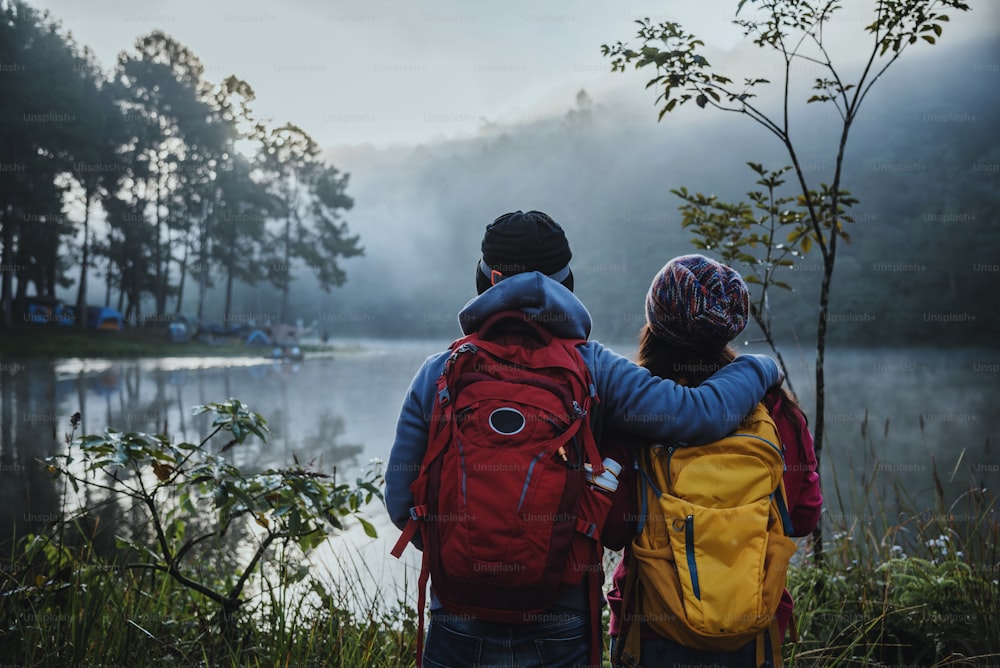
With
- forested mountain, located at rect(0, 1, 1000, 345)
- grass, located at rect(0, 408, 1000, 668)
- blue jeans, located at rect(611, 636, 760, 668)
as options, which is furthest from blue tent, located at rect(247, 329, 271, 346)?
blue jeans, located at rect(611, 636, 760, 668)

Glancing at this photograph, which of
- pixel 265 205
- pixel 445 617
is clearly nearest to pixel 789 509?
pixel 445 617

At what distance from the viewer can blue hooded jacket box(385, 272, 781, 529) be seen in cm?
120

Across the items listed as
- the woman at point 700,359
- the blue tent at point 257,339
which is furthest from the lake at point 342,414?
the blue tent at point 257,339

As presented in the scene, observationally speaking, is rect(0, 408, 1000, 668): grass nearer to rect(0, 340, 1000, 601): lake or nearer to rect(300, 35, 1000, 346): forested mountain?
rect(0, 340, 1000, 601): lake

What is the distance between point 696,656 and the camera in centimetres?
121

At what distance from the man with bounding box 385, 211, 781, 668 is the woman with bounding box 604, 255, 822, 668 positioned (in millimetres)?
82

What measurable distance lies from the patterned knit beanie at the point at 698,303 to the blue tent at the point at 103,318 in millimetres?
20592

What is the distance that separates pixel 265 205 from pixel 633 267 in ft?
66.2

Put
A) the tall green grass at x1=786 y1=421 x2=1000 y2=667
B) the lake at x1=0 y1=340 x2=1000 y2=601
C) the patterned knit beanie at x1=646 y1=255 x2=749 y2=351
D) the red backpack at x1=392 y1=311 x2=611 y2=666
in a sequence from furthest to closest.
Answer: the lake at x1=0 y1=340 x2=1000 y2=601
the tall green grass at x1=786 y1=421 x2=1000 y2=667
the patterned knit beanie at x1=646 y1=255 x2=749 y2=351
the red backpack at x1=392 y1=311 x2=611 y2=666

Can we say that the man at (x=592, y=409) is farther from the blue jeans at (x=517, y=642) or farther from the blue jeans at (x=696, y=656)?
the blue jeans at (x=696, y=656)

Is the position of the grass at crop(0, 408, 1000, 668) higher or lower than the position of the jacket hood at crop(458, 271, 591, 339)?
lower

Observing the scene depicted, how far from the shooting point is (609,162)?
54.8m

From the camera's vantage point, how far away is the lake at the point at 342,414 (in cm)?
553

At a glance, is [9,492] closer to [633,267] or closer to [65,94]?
[65,94]
